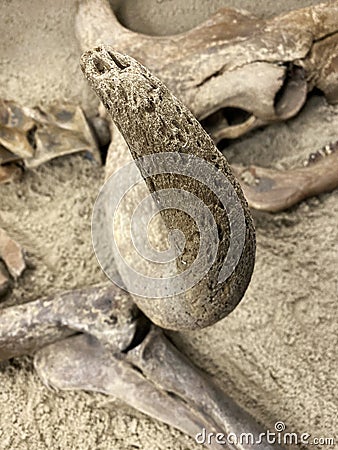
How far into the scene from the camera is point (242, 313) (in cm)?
121

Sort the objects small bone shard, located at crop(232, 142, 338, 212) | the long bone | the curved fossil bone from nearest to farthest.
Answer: the curved fossil bone
the long bone
small bone shard, located at crop(232, 142, 338, 212)

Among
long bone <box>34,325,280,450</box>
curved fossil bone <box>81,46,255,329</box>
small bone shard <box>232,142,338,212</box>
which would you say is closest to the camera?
curved fossil bone <box>81,46,255,329</box>

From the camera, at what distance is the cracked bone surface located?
50.6 inches

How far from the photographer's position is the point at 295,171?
50.5 inches

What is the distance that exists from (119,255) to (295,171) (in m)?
0.34

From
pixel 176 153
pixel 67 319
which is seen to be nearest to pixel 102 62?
pixel 176 153

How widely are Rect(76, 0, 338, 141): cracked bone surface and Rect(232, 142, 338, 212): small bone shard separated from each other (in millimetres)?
102

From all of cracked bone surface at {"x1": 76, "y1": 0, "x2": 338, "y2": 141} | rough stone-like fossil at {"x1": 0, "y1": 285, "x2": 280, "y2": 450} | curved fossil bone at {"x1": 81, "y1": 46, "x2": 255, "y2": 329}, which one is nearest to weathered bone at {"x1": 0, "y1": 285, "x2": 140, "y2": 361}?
rough stone-like fossil at {"x1": 0, "y1": 285, "x2": 280, "y2": 450}

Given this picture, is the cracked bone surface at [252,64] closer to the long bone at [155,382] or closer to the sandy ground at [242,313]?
the sandy ground at [242,313]

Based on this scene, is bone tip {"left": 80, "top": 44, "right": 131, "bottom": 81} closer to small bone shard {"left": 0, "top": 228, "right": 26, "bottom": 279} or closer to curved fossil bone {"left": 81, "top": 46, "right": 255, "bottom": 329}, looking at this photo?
curved fossil bone {"left": 81, "top": 46, "right": 255, "bottom": 329}

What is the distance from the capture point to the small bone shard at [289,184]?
4.13 ft

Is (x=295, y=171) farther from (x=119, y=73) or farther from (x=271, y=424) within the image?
(x=119, y=73)

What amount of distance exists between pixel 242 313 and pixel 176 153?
45cm

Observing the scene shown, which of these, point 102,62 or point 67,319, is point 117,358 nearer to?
point 67,319
